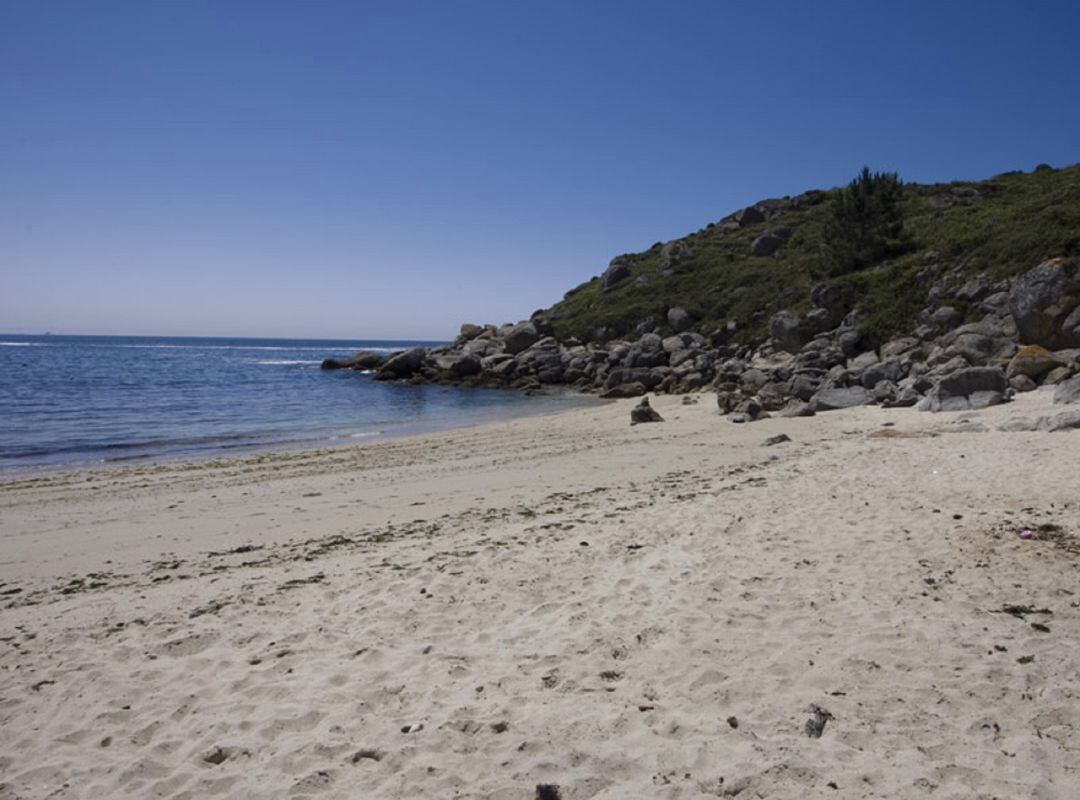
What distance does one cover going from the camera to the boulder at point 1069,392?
16.7 metres

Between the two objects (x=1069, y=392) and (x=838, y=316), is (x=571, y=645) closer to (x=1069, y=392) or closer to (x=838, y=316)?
(x=1069, y=392)

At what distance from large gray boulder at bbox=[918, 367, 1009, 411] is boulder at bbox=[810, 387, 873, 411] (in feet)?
10.5

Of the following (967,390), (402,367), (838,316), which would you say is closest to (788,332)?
(838,316)

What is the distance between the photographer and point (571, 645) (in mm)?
5953

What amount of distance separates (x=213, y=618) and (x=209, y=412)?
2770 centimetres

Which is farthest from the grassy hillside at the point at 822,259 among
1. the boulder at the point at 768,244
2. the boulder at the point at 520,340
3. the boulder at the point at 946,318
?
the boulder at the point at 520,340

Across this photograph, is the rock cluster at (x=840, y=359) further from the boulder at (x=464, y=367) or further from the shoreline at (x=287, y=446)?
the shoreline at (x=287, y=446)

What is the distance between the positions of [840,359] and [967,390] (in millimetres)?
12859

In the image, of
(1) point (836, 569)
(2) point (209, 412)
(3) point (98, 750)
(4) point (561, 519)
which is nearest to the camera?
(3) point (98, 750)

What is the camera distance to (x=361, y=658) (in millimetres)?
5859

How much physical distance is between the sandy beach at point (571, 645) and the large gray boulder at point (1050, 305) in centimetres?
1449

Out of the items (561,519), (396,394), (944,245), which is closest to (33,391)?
(396,394)

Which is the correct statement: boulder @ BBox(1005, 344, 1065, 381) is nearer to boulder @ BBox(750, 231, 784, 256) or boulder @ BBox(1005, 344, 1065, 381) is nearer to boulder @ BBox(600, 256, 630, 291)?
boulder @ BBox(750, 231, 784, 256)

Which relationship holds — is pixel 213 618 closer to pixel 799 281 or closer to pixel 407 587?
pixel 407 587
